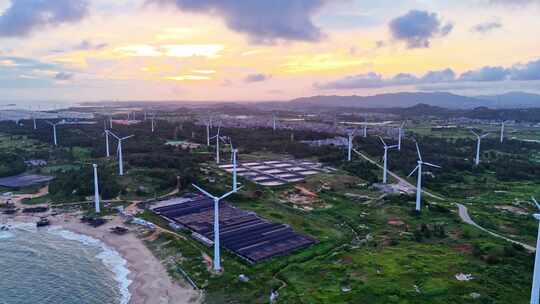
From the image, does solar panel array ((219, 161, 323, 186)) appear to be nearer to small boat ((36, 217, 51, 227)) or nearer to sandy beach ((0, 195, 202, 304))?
sandy beach ((0, 195, 202, 304))

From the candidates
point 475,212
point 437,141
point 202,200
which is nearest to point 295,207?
point 202,200

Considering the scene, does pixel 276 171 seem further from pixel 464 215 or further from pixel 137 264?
pixel 137 264

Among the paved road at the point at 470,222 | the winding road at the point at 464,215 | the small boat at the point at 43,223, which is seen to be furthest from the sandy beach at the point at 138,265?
the winding road at the point at 464,215

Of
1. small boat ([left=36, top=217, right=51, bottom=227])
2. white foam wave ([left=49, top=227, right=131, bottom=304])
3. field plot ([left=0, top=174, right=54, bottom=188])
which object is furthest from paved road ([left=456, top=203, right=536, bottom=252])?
field plot ([left=0, top=174, right=54, bottom=188])

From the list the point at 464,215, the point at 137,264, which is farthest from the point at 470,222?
the point at 137,264

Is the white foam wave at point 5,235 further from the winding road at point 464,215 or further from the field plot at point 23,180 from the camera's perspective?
the winding road at point 464,215
